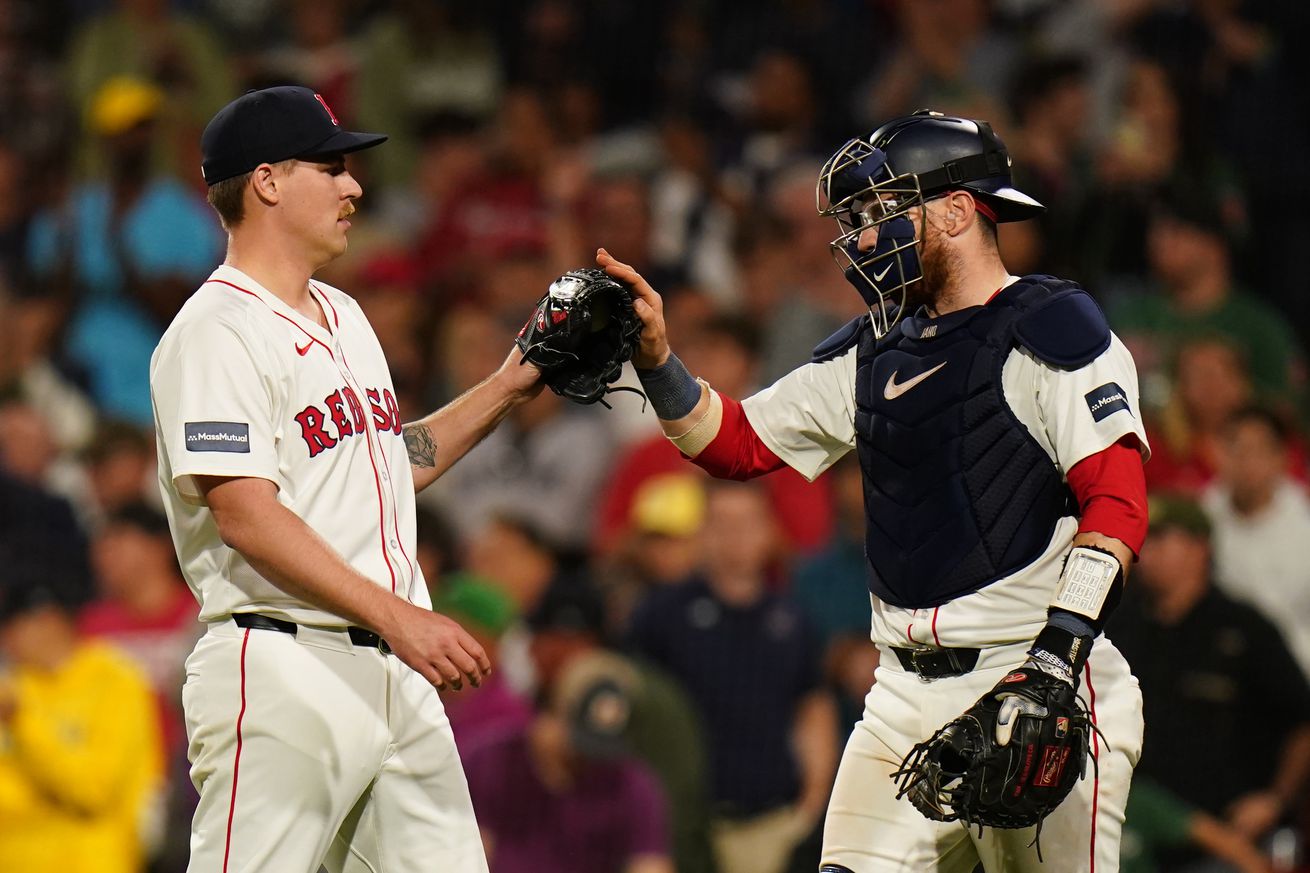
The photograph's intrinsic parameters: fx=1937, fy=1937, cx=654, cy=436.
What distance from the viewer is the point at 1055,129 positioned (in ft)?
27.9

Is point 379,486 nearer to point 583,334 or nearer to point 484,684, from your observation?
point 583,334

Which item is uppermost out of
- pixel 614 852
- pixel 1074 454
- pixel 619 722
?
pixel 1074 454

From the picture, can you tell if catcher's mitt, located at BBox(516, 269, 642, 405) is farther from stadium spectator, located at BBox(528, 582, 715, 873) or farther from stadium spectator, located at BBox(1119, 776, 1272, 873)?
stadium spectator, located at BBox(1119, 776, 1272, 873)

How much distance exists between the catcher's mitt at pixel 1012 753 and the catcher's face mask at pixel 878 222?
84 cm

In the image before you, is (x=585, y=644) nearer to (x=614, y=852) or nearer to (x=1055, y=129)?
(x=614, y=852)

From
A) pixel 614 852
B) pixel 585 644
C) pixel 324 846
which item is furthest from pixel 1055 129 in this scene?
pixel 324 846

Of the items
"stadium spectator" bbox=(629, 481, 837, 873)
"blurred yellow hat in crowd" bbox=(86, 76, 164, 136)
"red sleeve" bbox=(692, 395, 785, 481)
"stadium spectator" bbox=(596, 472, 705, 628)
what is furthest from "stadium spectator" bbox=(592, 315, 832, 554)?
"red sleeve" bbox=(692, 395, 785, 481)

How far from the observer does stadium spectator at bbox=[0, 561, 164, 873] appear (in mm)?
6934

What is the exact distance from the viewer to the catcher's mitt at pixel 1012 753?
341cm

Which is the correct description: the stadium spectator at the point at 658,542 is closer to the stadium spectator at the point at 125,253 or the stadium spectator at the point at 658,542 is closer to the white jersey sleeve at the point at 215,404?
the stadium spectator at the point at 125,253

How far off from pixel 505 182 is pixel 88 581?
2.90 meters

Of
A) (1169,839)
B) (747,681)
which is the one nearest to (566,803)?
(747,681)

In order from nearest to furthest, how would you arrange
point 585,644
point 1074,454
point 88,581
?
1. point 1074,454
2. point 585,644
3. point 88,581

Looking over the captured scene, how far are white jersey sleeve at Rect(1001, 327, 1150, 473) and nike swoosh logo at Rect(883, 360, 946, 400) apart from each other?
0.15 m
